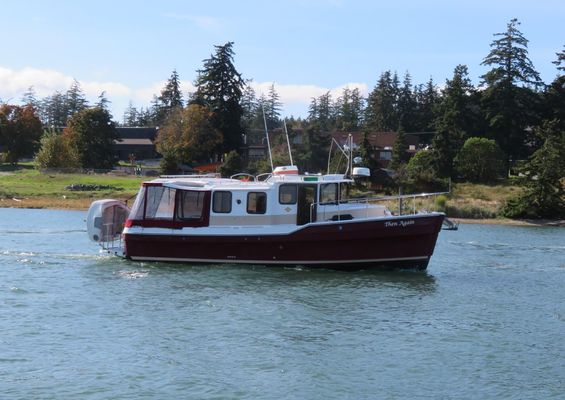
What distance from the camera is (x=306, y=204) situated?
98.6ft

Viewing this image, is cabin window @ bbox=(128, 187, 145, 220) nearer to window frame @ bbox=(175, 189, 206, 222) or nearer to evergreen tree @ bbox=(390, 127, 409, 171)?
window frame @ bbox=(175, 189, 206, 222)

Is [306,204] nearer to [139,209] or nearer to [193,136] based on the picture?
[139,209]

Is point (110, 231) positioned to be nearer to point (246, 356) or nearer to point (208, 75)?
point (246, 356)

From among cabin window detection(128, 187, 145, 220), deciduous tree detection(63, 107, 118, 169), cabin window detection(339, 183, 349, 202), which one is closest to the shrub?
deciduous tree detection(63, 107, 118, 169)

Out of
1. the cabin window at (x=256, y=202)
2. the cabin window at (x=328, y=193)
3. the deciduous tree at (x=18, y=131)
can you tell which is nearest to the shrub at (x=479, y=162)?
the cabin window at (x=328, y=193)

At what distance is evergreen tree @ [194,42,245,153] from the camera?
98.5 m

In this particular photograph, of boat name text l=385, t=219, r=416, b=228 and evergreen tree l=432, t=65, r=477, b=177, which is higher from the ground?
evergreen tree l=432, t=65, r=477, b=177

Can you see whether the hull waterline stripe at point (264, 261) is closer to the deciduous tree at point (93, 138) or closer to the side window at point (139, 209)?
the side window at point (139, 209)

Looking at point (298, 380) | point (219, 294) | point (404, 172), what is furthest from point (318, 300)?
point (404, 172)

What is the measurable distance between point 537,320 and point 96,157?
84603 millimetres

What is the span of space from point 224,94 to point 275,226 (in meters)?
72.8

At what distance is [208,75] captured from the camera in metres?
101

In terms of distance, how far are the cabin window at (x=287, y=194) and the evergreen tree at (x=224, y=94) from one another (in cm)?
6839

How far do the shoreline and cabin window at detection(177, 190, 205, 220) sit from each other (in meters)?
36.7
